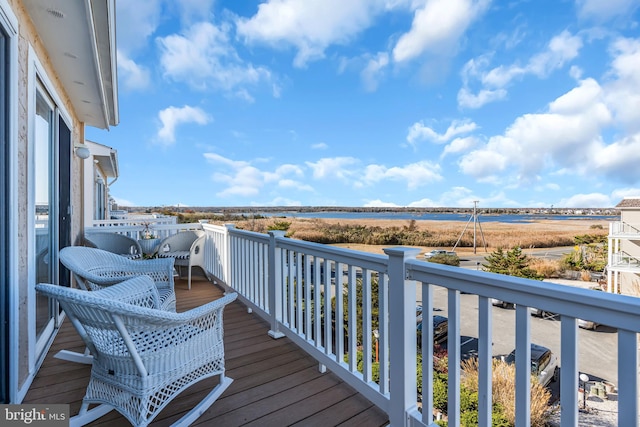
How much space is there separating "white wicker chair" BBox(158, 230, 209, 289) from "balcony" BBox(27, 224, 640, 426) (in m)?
2.19

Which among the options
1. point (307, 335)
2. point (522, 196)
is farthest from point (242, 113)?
point (522, 196)

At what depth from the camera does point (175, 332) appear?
1.68 m

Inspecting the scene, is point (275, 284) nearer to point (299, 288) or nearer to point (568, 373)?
point (299, 288)

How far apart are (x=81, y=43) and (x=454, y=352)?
3433 mm

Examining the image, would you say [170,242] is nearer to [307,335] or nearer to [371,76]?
[307,335]

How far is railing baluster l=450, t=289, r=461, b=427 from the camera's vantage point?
4.40ft

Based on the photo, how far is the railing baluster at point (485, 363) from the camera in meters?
1.23

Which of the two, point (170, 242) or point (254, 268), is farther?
point (170, 242)

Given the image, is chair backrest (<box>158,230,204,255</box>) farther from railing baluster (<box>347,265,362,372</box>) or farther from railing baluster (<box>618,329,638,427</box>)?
railing baluster (<box>618,329,638,427</box>)

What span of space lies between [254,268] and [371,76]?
13.0 metres

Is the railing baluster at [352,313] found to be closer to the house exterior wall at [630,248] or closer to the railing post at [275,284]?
the railing post at [275,284]

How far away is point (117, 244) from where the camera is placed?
458cm

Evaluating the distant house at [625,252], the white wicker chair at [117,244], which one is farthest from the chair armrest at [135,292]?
the distant house at [625,252]

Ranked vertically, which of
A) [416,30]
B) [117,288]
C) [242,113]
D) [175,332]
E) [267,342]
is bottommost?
[267,342]
